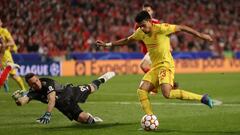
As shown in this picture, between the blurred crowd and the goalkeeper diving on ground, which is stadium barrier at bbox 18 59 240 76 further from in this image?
the goalkeeper diving on ground

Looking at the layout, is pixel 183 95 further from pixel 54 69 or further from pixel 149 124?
pixel 54 69

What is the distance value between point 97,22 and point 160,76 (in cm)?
2693

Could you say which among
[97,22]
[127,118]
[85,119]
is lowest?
[127,118]

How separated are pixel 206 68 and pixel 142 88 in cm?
2614

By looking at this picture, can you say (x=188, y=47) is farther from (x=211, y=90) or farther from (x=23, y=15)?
(x=211, y=90)

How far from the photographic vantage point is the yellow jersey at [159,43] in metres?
A: 11.5

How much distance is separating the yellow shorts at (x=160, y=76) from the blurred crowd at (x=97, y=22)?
21.8 m

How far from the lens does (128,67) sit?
→ 34531 millimetres

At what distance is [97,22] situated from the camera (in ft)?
125

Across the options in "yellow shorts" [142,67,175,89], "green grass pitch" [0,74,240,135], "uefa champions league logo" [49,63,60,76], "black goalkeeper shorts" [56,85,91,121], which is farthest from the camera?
"uefa champions league logo" [49,63,60,76]

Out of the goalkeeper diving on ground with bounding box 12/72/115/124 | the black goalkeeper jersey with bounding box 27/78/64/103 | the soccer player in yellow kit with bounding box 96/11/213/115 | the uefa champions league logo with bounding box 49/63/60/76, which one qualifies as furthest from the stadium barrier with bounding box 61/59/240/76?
the soccer player in yellow kit with bounding box 96/11/213/115

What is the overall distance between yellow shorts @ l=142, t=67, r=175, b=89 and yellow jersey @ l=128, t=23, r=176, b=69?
9cm

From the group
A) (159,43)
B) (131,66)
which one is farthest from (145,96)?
(131,66)

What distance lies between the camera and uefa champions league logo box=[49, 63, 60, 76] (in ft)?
105
